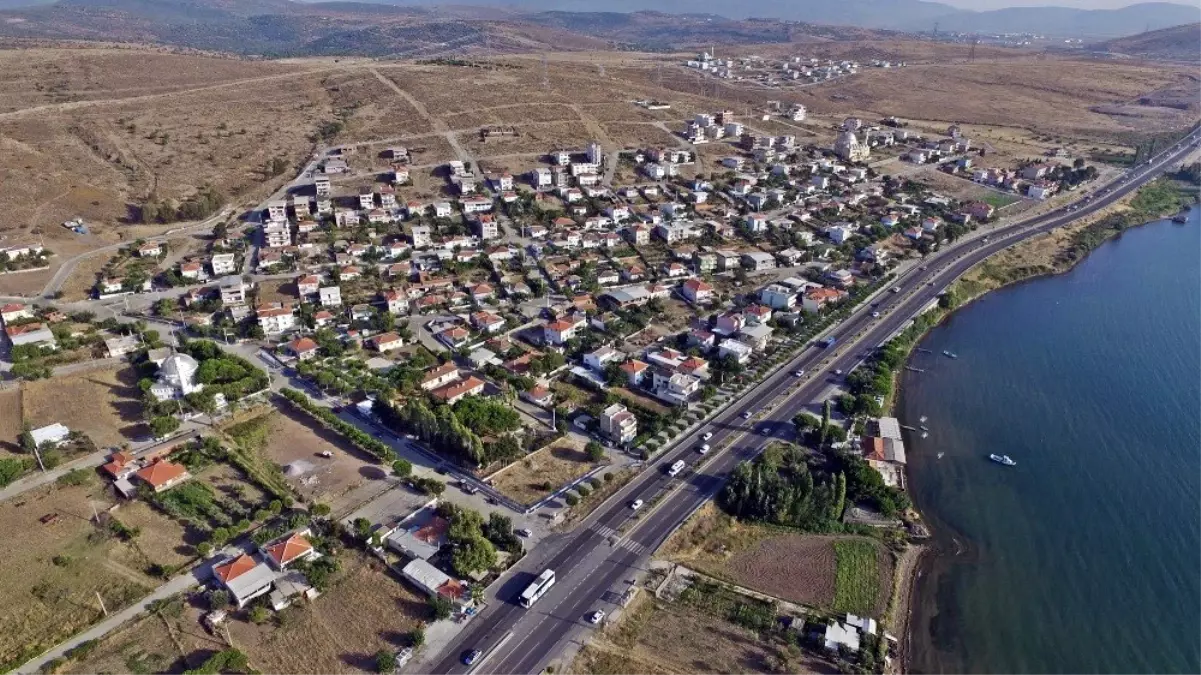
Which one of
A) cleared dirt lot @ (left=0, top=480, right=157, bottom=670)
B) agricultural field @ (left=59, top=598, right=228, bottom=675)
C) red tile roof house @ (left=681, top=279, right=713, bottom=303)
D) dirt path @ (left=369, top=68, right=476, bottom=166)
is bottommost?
agricultural field @ (left=59, top=598, right=228, bottom=675)

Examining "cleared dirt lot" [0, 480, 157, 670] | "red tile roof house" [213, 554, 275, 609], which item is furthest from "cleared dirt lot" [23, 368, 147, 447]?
"red tile roof house" [213, 554, 275, 609]

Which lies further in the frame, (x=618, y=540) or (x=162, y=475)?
(x=162, y=475)

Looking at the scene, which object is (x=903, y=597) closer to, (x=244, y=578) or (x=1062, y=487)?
(x=1062, y=487)

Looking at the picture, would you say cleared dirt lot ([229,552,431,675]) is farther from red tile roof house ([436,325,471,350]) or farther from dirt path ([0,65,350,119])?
dirt path ([0,65,350,119])

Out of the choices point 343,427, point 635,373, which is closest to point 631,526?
point 635,373

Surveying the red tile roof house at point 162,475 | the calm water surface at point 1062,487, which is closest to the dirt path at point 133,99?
the red tile roof house at point 162,475

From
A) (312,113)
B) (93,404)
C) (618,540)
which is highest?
(312,113)

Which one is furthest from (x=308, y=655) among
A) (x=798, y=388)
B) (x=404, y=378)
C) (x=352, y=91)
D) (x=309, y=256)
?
(x=352, y=91)
